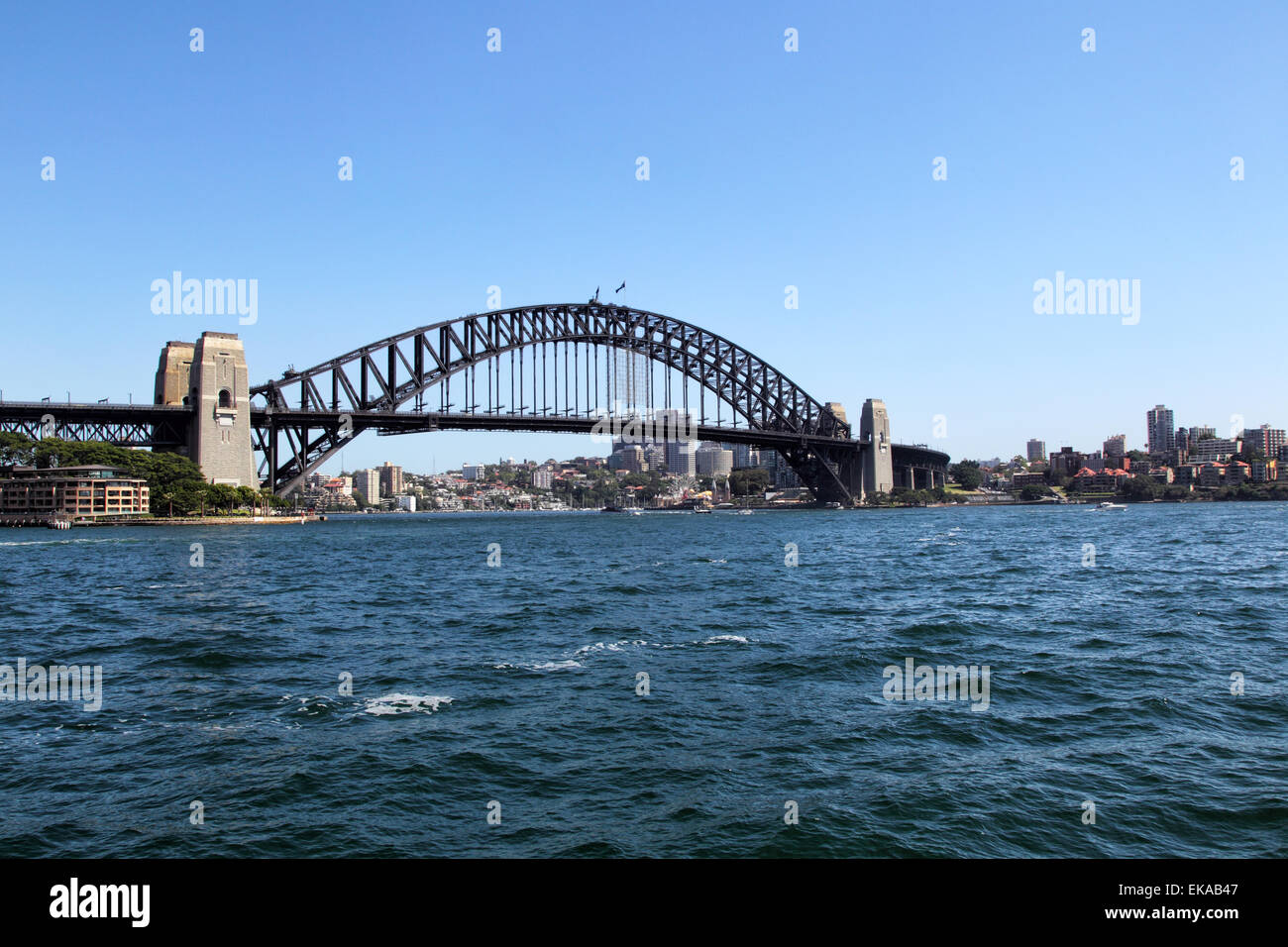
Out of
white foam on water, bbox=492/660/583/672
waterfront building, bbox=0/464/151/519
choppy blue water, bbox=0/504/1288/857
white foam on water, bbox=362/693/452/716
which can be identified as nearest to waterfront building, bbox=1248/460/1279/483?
choppy blue water, bbox=0/504/1288/857

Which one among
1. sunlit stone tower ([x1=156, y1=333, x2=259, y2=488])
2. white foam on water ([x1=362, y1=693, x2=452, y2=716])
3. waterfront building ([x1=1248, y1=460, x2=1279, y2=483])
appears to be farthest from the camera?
waterfront building ([x1=1248, y1=460, x2=1279, y2=483])

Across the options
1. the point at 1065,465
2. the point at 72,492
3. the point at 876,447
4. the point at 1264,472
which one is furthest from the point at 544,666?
the point at 1065,465

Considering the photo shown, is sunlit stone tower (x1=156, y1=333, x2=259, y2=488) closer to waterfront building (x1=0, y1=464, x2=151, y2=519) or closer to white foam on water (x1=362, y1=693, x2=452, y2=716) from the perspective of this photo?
waterfront building (x1=0, y1=464, x2=151, y2=519)

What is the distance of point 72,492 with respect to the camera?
3248 inches

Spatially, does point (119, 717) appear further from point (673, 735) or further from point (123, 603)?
point (123, 603)

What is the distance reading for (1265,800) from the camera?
28.7 feet

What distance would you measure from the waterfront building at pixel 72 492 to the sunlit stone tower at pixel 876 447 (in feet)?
313

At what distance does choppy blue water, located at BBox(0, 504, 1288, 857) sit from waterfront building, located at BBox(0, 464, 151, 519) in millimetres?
66898

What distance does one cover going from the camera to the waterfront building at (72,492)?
82000 millimetres

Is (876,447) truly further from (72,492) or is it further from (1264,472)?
(72,492)

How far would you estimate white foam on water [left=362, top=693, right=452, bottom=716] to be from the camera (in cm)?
1208

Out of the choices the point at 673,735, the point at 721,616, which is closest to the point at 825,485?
the point at 721,616

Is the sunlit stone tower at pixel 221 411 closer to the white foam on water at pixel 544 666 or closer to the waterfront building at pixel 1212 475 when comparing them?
the white foam on water at pixel 544 666

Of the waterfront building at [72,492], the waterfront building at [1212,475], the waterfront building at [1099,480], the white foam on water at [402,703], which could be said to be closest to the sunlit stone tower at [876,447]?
the waterfront building at [1099,480]
